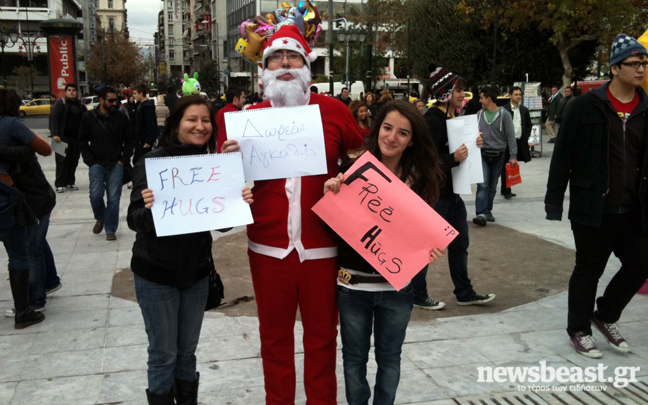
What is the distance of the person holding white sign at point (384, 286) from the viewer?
124 inches

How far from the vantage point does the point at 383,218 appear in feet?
10.4

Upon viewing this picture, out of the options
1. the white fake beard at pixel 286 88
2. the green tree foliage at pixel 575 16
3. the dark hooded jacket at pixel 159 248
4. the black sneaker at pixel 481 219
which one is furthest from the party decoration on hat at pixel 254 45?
the green tree foliage at pixel 575 16

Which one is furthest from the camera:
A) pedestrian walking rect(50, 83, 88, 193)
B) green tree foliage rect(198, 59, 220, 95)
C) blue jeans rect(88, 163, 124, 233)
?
green tree foliage rect(198, 59, 220, 95)

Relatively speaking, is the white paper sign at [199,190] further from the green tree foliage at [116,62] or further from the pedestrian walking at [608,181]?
the green tree foliage at [116,62]

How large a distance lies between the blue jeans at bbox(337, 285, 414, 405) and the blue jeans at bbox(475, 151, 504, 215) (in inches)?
233

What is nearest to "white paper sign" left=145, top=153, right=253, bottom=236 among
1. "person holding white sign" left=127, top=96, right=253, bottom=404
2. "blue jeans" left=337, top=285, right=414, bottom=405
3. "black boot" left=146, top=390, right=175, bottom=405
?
"person holding white sign" left=127, top=96, right=253, bottom=404

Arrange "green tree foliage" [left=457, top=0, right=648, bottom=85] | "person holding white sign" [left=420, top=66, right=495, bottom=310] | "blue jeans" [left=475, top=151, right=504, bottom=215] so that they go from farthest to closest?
1. "green tree foliage" [left=457, top=0, right=648, bottom=85]
2. "blue jeans" [left=475, top=151, right=504, bottom=215]
3. "person holding white sign" [left=420, top=66, right=495, bottom=310]

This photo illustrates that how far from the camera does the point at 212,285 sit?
11.4 ft

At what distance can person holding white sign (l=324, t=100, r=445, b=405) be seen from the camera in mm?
3162

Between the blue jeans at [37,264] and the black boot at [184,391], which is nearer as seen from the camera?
the black boot at [184,391]

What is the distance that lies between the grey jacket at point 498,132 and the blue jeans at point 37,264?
598 cm

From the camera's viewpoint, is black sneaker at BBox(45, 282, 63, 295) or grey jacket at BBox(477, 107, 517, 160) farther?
grey jacket at BBox(477, 107, 517, 160)

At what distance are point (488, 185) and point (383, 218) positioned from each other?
A: 613 cm

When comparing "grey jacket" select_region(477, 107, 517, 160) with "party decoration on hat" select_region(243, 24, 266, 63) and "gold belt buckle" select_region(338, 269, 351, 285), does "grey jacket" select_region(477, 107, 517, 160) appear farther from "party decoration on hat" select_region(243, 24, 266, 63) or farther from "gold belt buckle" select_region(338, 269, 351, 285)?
"gold belt buckle" select_region(338, 269, 351, 285)
